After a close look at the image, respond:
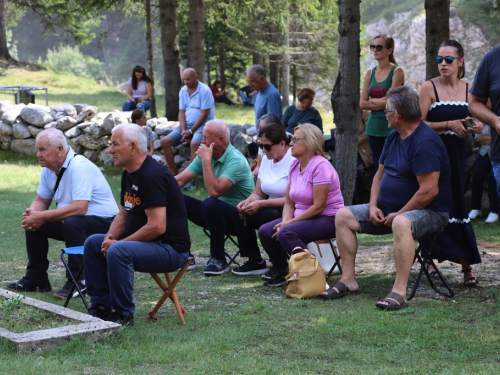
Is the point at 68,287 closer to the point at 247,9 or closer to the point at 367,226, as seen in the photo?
the point at 367,226

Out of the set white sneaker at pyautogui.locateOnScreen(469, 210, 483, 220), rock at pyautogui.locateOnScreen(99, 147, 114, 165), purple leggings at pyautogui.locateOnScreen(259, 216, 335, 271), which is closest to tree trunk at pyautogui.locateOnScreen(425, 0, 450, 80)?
white sneaker at pyautogui.locateOnScreen(469, 210, 483, 220)

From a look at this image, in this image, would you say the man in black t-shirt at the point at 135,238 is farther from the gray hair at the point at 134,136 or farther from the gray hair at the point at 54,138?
the gray hair at the point at 54,138

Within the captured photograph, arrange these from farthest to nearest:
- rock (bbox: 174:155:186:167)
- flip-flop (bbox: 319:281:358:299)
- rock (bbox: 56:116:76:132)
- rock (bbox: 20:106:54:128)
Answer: rock (bbox: 20:106:54:128) → rock (bbox: 56:116:76:132) → rock (bbox: 174:155:186:167) → flip-flop (bbox: 319:281:358:299)

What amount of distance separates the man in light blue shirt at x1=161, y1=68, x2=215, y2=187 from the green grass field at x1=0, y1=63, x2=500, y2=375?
464cm

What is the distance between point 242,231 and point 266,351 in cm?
238

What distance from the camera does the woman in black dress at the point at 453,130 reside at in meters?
Answer: 5.36

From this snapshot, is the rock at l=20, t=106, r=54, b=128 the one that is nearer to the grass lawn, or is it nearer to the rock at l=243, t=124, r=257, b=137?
the rock at l=243, t=124, r=257, b=137

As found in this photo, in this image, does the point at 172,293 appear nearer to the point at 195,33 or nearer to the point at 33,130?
the point at 33,130

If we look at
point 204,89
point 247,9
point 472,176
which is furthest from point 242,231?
point 247,9

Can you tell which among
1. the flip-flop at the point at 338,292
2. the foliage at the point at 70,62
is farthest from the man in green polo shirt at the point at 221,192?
the foliage at the point at 70,62

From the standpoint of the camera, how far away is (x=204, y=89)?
1059 cm

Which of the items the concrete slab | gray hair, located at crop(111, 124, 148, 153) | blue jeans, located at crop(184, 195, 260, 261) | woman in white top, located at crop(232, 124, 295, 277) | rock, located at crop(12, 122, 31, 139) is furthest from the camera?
rock, located at crop(12, 122, 31, 139)

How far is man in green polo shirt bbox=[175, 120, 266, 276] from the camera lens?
613 centimetres

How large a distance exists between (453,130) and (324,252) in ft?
4.71
